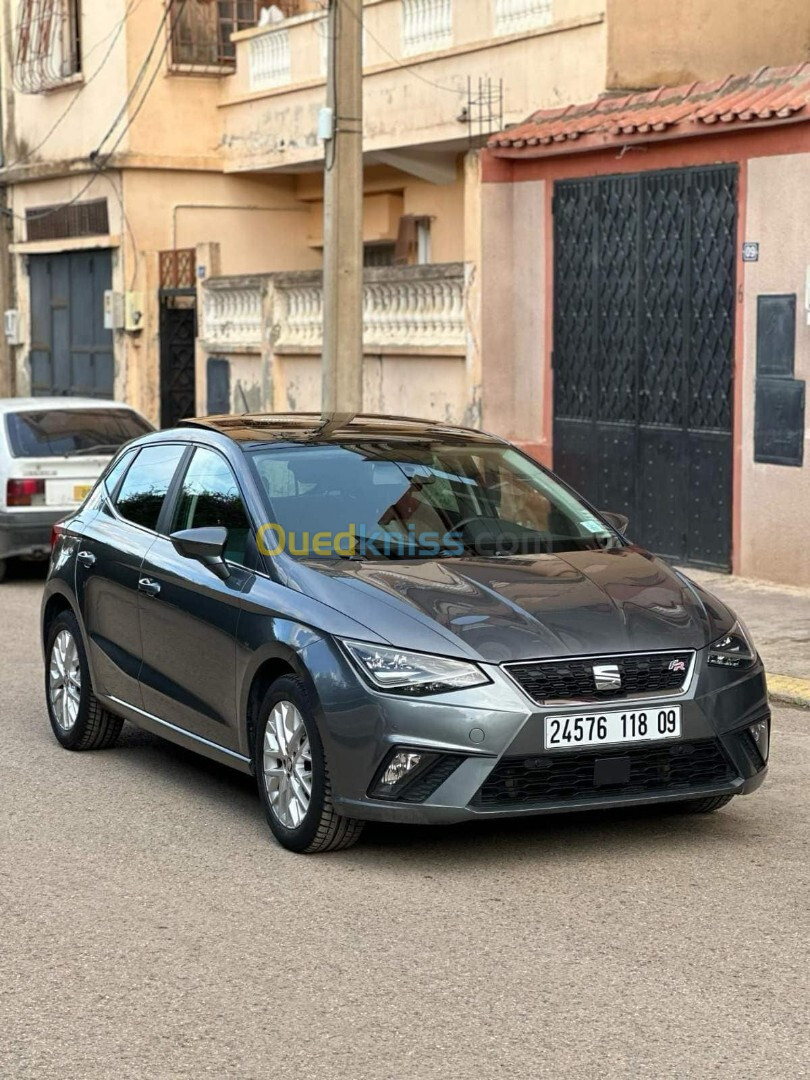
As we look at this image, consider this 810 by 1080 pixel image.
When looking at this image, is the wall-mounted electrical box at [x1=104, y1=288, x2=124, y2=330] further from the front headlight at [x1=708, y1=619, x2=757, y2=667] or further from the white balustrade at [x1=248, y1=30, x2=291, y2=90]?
the front headlight at [x1=708, y1=619, x2=757, y2=667]

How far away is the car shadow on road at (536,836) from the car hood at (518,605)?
2.61 ft

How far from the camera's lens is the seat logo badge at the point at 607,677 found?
20.3ft

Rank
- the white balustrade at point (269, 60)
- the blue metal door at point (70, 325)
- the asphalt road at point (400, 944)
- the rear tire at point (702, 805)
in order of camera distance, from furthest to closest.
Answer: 1. the blue metal door at point (70, 325)
2. the white balustrade at point (269, 60)
3. the rear tire at point (702, 805)
4. the asphalt road at point (400, 944)

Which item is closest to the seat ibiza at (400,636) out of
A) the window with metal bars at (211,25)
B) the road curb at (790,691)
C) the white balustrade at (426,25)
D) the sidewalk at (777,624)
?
the road curb at (790,691)

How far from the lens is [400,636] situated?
6234 mm

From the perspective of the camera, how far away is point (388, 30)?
803 inches

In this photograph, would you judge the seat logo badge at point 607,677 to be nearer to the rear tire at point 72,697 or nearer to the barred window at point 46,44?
the rear tire at point 72,697

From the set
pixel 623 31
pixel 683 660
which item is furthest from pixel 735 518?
pixel 683 660

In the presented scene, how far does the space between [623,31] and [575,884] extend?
12.1m

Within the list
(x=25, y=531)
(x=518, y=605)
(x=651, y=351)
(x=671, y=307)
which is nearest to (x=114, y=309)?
(x=25, y=531)

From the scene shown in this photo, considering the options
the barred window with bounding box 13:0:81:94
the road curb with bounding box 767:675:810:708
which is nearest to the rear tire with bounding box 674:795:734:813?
the road curb with bounding box 767:675:810:708

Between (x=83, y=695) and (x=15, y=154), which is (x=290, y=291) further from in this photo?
(x=83, y=695)

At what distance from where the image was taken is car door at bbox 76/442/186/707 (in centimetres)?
795

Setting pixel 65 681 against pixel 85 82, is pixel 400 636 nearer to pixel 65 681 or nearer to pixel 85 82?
pixel 65 681
